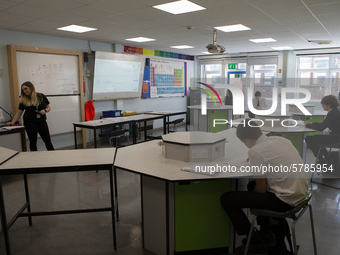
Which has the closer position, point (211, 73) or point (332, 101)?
point (332, 101)

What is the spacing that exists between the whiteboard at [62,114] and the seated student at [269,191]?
4.85 meters

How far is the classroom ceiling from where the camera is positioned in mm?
3693

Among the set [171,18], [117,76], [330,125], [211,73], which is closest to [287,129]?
[330,125]

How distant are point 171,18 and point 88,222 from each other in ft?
10.9

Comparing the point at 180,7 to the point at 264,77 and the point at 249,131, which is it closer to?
the point at 249,131

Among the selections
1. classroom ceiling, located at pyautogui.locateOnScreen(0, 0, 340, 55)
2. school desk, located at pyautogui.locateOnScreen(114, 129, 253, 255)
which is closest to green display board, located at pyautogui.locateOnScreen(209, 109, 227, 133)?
classroom ceiling, located at pyautogui.locateOnScreen(0, 0, 340, 55)

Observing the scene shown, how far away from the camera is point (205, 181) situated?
233cm

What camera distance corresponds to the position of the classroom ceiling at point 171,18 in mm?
3693

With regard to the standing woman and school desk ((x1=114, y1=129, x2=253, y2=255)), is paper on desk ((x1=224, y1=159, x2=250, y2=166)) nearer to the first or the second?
school desk ((x1=114, y1=129, x2=253, y2=255))

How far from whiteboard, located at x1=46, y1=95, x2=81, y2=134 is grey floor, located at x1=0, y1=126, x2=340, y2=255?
1.90m

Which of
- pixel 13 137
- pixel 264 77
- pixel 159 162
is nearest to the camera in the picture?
pixel 159 162

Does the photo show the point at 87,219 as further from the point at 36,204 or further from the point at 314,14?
the point at 314,14

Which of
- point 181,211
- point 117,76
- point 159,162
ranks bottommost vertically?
point 181,211

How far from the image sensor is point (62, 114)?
616cm
